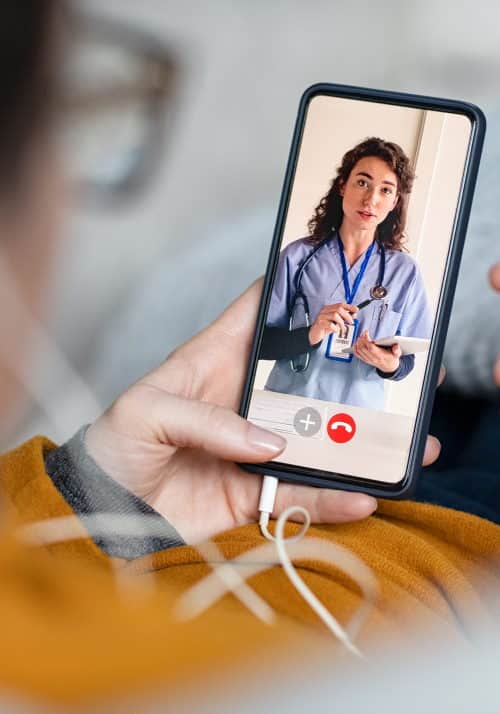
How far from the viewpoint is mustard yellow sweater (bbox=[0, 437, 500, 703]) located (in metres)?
0.20

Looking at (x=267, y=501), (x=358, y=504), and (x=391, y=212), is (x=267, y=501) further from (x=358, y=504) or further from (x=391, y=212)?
(x=391, y=212)

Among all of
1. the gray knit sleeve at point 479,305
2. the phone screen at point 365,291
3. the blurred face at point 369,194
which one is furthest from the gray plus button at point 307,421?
the gray knit sleeve at point 479,305

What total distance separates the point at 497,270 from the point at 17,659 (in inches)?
13.2

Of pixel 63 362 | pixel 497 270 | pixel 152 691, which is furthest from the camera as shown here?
pixel 63 362

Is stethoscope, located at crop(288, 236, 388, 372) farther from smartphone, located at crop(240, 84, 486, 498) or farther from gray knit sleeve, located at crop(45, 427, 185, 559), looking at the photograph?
gray knit sleeve, located at crop(45, 427, 185, 559)

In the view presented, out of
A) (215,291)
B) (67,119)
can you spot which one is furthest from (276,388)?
(215,291)

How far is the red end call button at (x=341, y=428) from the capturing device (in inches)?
17.8

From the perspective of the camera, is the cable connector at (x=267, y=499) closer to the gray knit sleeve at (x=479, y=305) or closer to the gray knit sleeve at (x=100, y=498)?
the gray knit sleeve at (x=100, y=498)

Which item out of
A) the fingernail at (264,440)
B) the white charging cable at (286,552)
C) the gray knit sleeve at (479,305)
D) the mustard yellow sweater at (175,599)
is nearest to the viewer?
the mustard yellow sweater at (175,599)

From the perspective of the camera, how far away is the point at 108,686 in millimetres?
199

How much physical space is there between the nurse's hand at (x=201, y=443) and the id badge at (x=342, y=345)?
0.06 m

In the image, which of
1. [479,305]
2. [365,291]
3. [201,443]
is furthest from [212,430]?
[479,305]

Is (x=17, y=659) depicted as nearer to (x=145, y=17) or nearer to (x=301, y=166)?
(x=301, y=166)

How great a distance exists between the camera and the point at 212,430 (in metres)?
0.44
